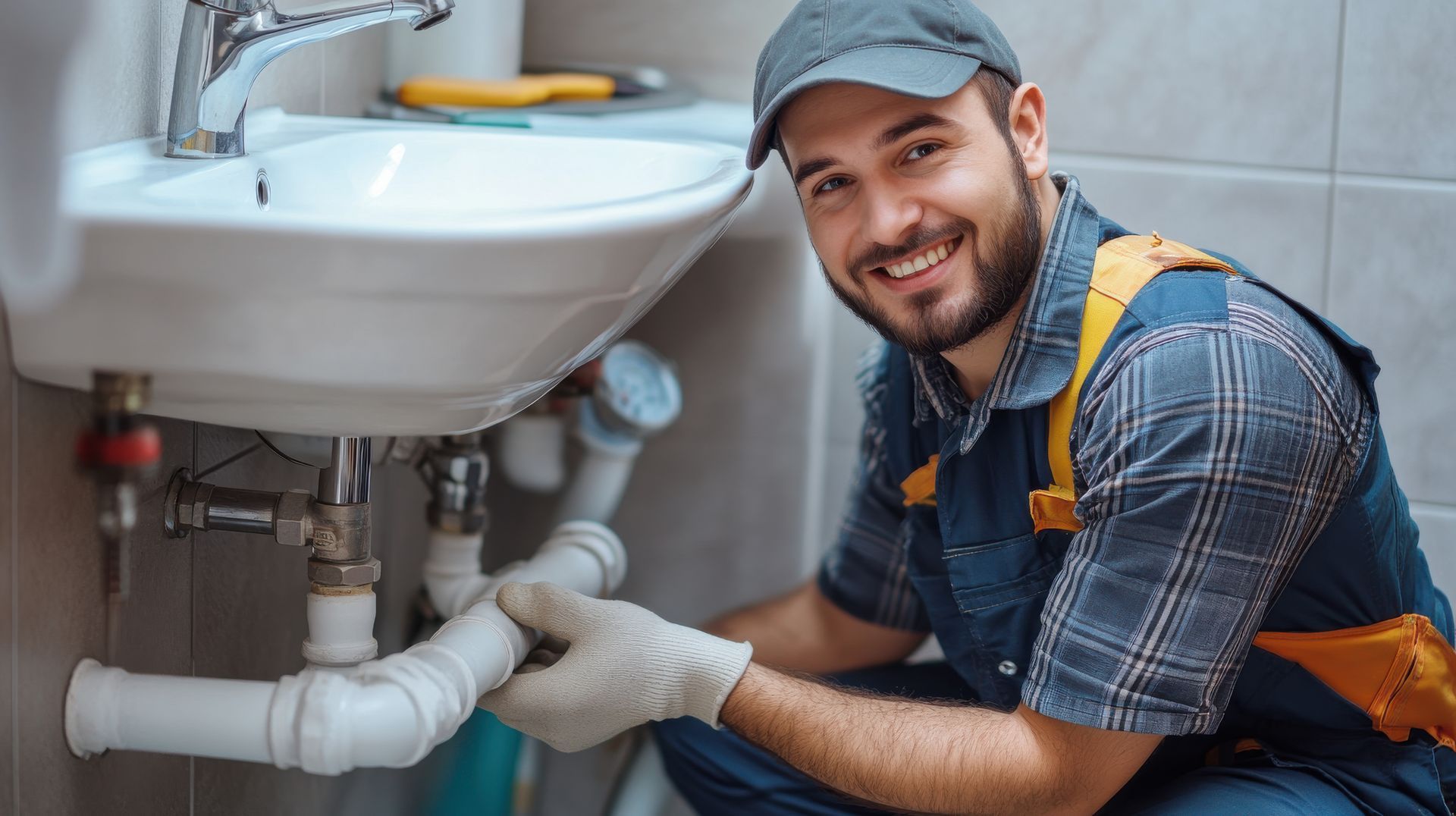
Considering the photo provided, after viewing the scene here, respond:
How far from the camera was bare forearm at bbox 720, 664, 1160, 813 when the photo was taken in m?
0.80

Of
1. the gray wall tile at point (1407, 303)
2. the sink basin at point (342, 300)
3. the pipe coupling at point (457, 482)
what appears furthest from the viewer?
the gray wall tile at point (1407, 303)

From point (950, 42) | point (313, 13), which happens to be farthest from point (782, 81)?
point (313, 13)

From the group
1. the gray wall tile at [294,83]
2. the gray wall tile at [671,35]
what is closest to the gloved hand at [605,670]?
the gray wall tile at [294,83]

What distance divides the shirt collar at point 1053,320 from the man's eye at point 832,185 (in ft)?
0.50

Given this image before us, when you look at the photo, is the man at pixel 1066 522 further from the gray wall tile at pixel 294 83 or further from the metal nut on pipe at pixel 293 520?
the gray wall tile at pixel 294 83

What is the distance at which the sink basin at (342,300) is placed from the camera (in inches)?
20.4

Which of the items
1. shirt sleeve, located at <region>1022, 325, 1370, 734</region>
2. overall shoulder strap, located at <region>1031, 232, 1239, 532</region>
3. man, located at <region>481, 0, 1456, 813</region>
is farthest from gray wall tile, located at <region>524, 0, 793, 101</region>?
shirt sleeve, located at <region>1022, 325, 1370, 734</region>

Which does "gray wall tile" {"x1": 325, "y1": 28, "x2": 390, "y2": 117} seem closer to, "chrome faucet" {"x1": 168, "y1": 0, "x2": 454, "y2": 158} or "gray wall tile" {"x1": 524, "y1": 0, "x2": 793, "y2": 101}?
"gray wall tile" {"x1": 524, "y1": 0, "x2": 793, "y2": 101}

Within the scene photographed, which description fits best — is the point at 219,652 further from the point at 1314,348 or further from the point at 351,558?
the point at 1314,348

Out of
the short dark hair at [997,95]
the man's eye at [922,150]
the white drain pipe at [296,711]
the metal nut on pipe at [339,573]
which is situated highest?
the short dark hair at [997,95]

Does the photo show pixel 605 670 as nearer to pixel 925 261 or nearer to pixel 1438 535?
pixel 925 261

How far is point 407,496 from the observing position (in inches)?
53.4

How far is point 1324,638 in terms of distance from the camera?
2.79 feet

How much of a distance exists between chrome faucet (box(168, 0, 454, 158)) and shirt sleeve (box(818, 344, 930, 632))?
0.53m
